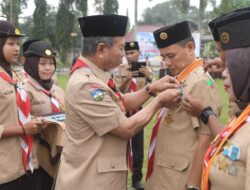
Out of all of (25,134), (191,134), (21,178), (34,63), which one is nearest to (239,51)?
(191,134)

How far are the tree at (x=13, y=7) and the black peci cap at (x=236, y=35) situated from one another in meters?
41.7

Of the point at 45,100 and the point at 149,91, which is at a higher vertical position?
the point at 149,91

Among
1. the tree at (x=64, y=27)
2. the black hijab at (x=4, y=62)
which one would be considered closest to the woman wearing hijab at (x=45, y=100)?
the black hijab at (x=4, y=62)

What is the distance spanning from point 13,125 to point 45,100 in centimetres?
73

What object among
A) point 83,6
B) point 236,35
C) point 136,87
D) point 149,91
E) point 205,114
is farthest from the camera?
point 83,6

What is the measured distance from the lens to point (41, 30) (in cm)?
5153

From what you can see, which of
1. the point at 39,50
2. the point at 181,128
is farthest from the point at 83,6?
the point at 181,128

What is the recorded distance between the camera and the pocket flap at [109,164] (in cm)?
283

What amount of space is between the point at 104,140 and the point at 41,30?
50.5 metres

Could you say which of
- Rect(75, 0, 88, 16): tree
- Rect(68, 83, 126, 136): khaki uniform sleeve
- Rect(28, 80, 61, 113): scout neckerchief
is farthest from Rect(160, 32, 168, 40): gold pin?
Rect(75, 0, 88, 16): tree

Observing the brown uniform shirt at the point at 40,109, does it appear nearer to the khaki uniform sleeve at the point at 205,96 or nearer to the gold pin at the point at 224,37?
the khaki uniform sleeve at the point at 205,96

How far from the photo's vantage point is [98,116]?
275 cm

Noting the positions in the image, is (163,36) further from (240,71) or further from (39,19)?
(39,19)

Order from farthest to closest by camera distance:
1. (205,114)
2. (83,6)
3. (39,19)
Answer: (39,19) → (83,6) → (205,114)
